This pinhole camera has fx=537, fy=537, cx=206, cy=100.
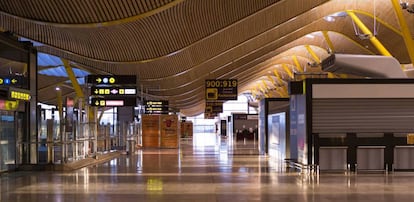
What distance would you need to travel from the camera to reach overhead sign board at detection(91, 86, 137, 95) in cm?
2369

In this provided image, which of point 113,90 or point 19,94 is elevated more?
point 113,90

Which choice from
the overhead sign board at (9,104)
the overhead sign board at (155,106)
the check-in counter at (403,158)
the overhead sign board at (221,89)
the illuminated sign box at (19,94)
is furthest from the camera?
the overhead sign board at (155,106)

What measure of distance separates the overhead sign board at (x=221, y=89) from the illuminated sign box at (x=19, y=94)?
15529mm

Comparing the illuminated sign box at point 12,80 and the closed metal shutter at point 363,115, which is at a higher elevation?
the illuminated sign box at point 12,80

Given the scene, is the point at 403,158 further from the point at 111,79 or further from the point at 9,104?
the point at 111,79

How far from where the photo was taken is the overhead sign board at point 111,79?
23375 mm

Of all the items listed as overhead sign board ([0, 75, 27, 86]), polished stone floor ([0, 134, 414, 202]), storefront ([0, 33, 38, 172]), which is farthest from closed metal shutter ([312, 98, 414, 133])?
overhead sign board ([0, 75, 27, 86])

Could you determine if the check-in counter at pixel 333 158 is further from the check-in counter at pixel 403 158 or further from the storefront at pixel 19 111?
the storefront at pixel 19 111

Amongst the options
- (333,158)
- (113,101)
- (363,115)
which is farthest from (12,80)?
(363,115)

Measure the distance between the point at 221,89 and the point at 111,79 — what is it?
1077 centimetres

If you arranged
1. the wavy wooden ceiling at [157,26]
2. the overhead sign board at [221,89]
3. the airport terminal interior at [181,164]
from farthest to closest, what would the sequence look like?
1. the overhead sign board at [221,89]
2. the wavy wooden ceiling at [157,26]
3. the airport terminal interior at [181,164]

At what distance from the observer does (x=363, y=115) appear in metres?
17.2

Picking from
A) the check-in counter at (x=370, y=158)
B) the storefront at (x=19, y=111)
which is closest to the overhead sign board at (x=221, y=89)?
the storefront at (x=19, y=111)

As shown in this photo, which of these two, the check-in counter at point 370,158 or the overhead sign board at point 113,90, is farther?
the overhead sign board at point 113,90
